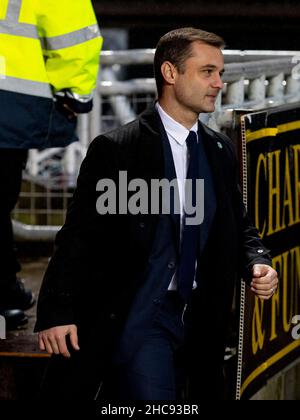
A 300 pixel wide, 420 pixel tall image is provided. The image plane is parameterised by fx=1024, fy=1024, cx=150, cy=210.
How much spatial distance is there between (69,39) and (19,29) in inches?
9.3

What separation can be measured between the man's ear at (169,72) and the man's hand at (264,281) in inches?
28.6

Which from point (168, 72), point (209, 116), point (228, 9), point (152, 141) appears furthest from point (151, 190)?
point (228, 9)

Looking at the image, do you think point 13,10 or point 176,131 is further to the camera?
point 13,10

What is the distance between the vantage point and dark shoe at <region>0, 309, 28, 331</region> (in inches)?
199

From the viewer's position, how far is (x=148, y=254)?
3.49 metres

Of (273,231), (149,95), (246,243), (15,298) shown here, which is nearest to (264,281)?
(246,243)

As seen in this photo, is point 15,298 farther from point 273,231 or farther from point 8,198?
point 273,231

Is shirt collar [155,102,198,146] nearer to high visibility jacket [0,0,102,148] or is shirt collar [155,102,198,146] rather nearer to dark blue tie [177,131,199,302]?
dark blue tie [177,131,199,302]

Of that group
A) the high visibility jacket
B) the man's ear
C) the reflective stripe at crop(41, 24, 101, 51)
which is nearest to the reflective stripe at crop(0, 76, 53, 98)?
the high visibility jacket

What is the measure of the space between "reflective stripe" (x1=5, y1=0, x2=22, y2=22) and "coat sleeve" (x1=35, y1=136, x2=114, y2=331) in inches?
49.5

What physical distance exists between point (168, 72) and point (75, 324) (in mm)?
944

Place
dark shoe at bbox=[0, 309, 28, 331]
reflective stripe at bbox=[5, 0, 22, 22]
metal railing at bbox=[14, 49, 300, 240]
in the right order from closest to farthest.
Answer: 1. reflective stripe at bbox=[5, 0, 22, 22]
2. dark shoe at bbox=[0, 309, 28, 331]
3. metal railing at bbox=[14, 49, 300, 240]

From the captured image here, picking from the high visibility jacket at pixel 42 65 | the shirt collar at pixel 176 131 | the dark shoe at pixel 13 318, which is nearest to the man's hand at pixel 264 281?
the shirt collar at pixel 176 131

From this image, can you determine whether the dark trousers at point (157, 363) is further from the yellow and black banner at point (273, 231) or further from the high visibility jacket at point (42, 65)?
the high visibility jacket at point (42, 65)
